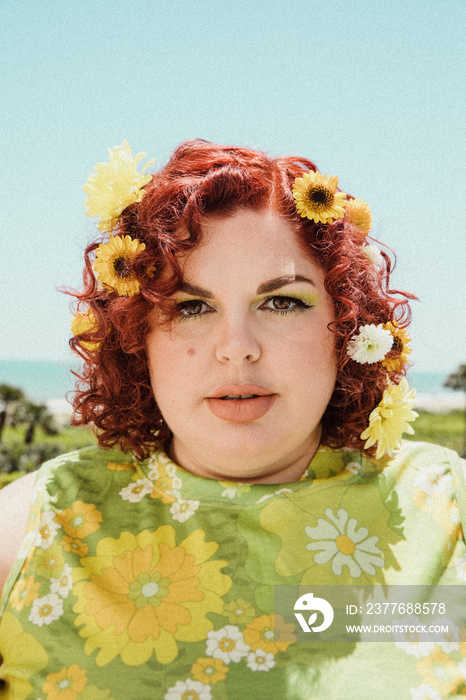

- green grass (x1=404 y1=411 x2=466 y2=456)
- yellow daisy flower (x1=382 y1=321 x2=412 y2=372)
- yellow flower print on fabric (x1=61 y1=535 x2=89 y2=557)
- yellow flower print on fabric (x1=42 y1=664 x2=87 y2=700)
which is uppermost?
yellow daisy flower (x1=382 y1=321 x2=412 y2=372)

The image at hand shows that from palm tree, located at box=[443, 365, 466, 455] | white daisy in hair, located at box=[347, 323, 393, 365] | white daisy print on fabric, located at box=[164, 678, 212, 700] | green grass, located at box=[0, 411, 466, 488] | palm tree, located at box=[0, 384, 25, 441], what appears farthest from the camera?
palm tree, located at box=[443, 365, 466, 455]

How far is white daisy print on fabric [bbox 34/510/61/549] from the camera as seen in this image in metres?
1.88

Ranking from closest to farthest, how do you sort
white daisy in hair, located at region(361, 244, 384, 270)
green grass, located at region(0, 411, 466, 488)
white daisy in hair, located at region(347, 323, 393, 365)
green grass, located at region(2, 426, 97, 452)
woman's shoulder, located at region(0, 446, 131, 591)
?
1. woman's shoulder, located at region(0, 446, 131, 591)
2. white daisy in hair, located at region(347, 323, 393, 365)
3. white daisy in hair, located at region(361, 244, 384, 270)
4. green grass, located at region(0, 411, 466, 488)
5. green grass, located at region(2, 426, 97, 452)

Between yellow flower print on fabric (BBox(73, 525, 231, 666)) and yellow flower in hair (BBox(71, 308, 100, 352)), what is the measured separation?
0.71 meters

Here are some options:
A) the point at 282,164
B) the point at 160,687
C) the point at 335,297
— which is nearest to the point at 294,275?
the point at 335,297

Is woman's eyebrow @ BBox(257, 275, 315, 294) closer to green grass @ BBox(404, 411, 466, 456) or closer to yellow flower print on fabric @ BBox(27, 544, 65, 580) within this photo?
yellow flower print on fabric @ BBox(27, 544, 65, 580)

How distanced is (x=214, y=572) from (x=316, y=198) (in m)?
1.20

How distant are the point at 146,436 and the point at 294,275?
836 millimetres

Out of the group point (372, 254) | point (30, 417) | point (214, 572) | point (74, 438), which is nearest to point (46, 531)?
point (214, 572)

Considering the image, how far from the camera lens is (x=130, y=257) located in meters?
2.02

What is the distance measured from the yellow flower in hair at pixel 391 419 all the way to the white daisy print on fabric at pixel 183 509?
23.4 inches

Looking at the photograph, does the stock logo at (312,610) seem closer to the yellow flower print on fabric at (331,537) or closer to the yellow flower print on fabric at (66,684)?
the yellow flower print on fabric at (331,537)

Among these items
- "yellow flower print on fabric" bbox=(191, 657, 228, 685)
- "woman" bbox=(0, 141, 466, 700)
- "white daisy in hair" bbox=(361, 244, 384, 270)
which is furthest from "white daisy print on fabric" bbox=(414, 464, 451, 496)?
"yellow flower print on fabric" bbox=(191, 657, 228, 685)

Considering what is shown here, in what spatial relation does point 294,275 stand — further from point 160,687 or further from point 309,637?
point 160,687
